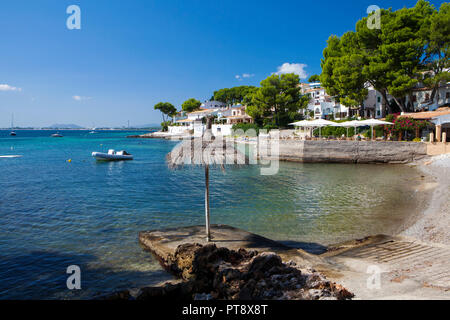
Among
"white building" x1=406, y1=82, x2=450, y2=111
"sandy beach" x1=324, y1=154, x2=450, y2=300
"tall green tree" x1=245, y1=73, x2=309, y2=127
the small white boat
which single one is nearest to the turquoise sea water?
"sandy beach" x1=324, y1=154, x2=450, y2=300

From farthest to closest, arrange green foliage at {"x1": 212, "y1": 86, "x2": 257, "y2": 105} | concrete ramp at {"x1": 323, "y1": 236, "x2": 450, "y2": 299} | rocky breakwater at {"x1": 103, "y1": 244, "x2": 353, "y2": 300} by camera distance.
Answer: green foliage at {"x1": 212, "y1": 86, "x2": 257, "y2": 105} → concrete ramp at {"x1": 323, "y1": 236, "x2": 450, "y2": 299} → rocky breakwater at {"x1": 103, "y1": 244, "x2": 353, "y2": 300}

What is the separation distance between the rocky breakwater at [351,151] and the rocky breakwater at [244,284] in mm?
26811

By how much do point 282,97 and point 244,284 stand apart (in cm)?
5463

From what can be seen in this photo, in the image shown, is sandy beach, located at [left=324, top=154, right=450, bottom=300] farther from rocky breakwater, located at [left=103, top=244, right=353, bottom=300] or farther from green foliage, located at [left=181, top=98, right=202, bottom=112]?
green foliage, located at [left=181, top=98, right=202, bottom=112]

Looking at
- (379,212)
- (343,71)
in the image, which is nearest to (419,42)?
(343,71)

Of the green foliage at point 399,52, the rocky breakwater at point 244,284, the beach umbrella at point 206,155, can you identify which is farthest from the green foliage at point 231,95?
the rocky breakwater at point 244,284

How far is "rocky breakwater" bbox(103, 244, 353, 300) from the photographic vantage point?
15.3ft

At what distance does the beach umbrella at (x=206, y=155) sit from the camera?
319 inches

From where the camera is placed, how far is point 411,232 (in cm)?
931

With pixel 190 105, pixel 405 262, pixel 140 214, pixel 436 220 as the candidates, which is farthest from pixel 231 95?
pixel 405 262

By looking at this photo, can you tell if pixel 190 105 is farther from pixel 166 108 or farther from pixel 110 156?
pixel 110 156

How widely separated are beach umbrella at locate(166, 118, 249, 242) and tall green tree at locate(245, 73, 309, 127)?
161ft

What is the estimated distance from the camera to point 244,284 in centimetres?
484
